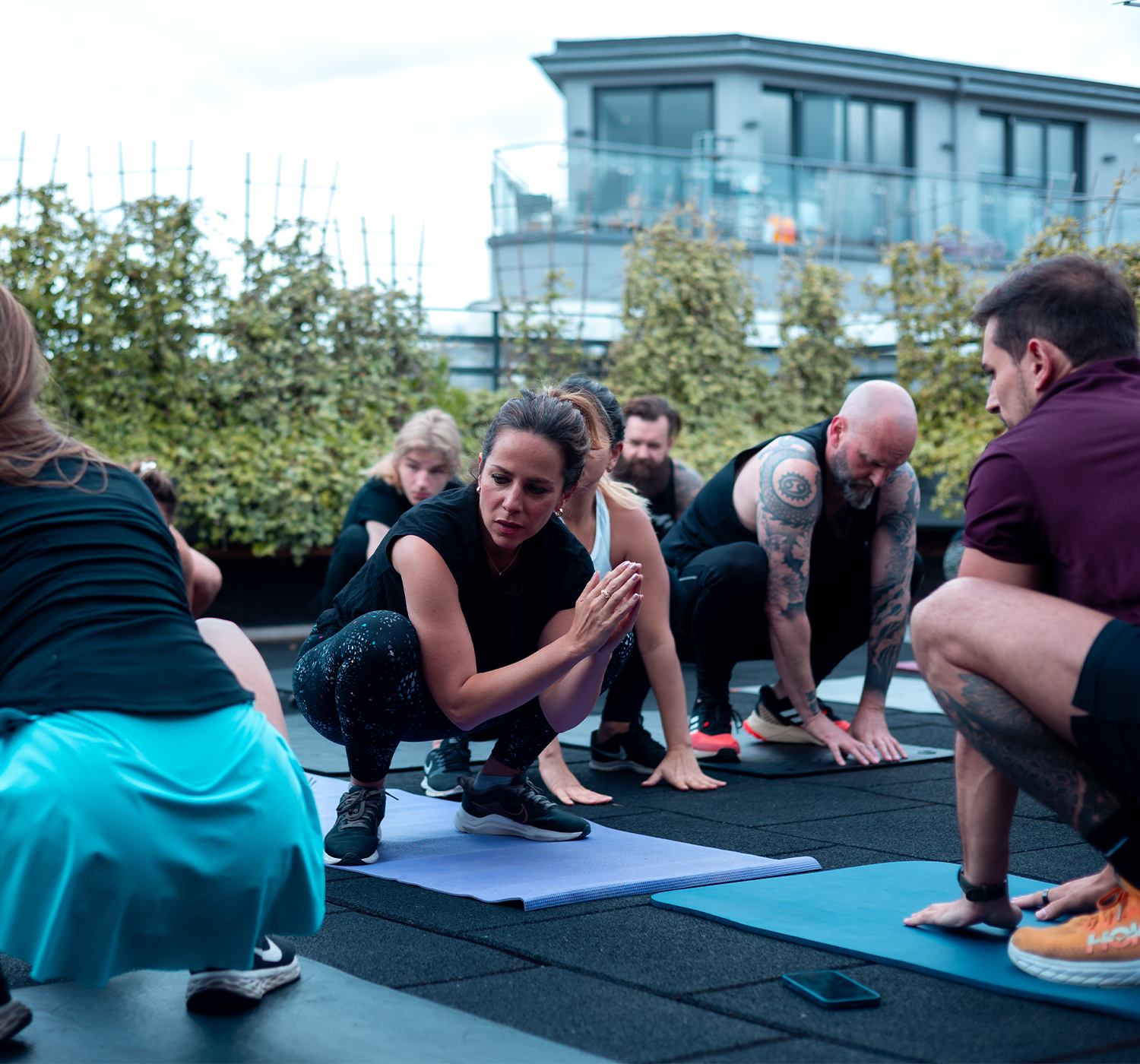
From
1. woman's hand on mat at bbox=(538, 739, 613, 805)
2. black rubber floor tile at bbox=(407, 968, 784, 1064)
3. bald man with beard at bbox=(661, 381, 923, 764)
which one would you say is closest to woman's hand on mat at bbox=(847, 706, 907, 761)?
bald man with beard at bbox=(661, 381, 923, 764)

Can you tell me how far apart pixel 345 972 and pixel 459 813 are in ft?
3.11

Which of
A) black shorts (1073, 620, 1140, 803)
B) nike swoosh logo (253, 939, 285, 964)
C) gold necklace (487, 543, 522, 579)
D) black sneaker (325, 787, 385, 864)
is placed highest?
gold necklace (487, 543, 522, 579)

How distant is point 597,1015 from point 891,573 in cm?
225

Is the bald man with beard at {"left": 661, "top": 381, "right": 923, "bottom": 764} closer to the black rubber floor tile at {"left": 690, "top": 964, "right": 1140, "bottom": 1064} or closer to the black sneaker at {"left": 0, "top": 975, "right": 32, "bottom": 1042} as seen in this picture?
the black rubber floor tile at {"left": 690, "top": 964, "right": 1140, "bottom": 1064}

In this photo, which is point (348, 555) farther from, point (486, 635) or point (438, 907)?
point (438, 907)

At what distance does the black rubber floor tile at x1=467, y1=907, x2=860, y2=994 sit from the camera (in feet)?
5.48

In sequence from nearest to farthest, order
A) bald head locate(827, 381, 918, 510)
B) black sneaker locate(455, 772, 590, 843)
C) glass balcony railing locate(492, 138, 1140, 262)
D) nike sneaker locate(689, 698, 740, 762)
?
black sneaker locate(455, 772, 590, 843) → bald head locate(827, 381, 918, 510) → nike sneaker locate(689, 698, 740, 762) → glass balcony railing locate(492, 138, 1140, 262)

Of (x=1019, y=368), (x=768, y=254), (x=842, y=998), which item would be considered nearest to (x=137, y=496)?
(x=842, y=998)

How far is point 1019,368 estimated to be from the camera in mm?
1750

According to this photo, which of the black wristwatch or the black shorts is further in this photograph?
the black wristwatch

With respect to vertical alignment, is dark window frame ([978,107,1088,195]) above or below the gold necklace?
above

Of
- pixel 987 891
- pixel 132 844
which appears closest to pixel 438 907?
pixel 132 844

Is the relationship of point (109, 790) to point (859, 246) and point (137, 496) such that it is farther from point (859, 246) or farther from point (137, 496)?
point (859, 246)

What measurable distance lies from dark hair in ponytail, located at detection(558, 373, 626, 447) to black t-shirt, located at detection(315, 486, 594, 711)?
0.41 m
